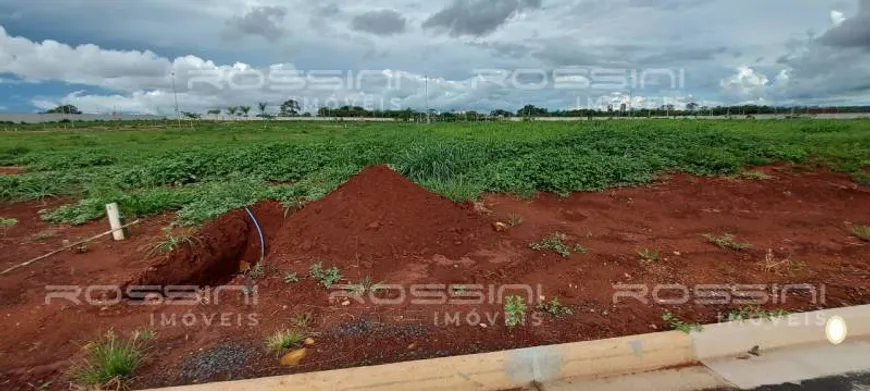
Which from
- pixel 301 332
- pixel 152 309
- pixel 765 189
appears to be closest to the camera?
pixel 301 332

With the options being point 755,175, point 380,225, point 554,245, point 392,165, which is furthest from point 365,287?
point 755,175

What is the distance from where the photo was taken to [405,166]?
275 inches

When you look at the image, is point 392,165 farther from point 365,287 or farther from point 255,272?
point 365,287

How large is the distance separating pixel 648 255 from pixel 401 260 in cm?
219

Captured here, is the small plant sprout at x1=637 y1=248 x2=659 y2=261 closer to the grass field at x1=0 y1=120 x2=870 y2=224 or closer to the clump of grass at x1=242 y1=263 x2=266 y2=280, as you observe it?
the grass field at x1=0 y1=120 x2=870 y2=224

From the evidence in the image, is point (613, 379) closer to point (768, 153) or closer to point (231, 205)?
point (231, 205)

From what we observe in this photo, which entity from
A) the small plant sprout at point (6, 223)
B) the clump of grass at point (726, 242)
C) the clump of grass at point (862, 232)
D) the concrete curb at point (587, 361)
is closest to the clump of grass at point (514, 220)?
the clump of grass at point (726, 242)

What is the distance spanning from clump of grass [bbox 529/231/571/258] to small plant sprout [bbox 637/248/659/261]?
0.63 meters

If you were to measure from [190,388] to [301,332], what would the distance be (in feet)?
2.24

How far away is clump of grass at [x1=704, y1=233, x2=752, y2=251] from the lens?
414 cm

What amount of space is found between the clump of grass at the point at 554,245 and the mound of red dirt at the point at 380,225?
414 mm

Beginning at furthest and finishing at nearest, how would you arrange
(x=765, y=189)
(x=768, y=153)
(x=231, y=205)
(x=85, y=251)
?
(x=768, y=153)
(x=765, y=189)
(x=231, y=205)
(x=85, y=251)

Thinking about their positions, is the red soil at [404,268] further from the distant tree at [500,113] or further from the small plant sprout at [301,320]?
the distant tree at [500,113]

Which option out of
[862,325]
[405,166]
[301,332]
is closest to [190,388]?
[301,332]
